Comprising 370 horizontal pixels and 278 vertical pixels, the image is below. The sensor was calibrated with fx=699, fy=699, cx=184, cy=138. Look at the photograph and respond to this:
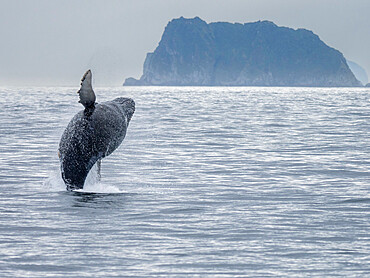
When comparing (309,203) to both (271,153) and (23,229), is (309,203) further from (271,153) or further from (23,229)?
(271,153)

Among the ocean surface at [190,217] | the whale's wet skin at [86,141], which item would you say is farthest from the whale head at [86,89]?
the ocean surface at [190,217]

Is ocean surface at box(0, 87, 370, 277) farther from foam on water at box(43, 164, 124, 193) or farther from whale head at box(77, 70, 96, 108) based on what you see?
whale head at box(77, 70, 96, 108)

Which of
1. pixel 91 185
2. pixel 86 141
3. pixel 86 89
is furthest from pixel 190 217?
pixel 91 185

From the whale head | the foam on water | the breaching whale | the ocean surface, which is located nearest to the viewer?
the ocean surface

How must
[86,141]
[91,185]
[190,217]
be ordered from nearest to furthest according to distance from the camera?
[190,217]
[86,141]
[91,185]

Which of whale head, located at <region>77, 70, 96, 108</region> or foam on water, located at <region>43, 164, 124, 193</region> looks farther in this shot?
foam on water, located at <region>43, 164, 124, 193</region>

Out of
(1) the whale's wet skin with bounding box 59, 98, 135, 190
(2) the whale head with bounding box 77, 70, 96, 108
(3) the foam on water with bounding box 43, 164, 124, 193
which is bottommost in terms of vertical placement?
(3) the foam on water with bounding box 43, 164, 124, 193

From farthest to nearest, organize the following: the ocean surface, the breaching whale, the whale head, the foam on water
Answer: the foam on water, the breaching whale, the whale head, the ocean surface

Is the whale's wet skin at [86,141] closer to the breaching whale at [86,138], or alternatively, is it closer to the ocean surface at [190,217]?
the breaching whale at [86,138]

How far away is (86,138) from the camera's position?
1130 centimetres

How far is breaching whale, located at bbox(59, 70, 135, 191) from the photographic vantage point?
11.2 metres

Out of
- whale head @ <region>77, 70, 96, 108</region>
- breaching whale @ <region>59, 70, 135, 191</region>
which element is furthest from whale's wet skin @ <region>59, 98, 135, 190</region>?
whale head @ <region>77, 70, 96, 108</region>

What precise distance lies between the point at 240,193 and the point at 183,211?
2.00 metres

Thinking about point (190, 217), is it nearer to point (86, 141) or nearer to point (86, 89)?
point (86, 141)
